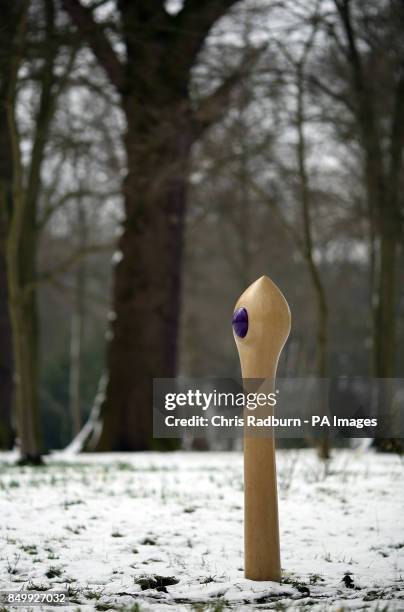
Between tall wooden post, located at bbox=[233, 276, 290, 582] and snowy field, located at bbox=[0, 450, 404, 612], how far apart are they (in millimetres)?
161

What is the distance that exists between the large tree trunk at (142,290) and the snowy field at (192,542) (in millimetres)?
4846

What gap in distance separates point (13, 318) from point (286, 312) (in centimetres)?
637

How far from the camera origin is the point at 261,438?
446cm

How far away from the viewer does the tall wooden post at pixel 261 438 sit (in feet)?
14.4

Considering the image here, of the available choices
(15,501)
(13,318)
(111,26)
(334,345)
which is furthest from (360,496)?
(334,345)

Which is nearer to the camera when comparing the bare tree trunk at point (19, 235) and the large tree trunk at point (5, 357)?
the bare tree trunk at point (19, 235)

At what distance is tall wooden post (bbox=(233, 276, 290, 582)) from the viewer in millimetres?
4402

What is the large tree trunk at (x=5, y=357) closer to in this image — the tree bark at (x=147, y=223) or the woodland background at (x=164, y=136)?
the woodland background at (x=164, y=136)

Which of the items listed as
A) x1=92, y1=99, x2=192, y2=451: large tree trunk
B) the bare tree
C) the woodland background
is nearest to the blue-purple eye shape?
the woodland background

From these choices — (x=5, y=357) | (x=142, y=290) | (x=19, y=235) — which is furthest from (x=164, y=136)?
(x=5, y=357)

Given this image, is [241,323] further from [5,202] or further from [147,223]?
[147,223]

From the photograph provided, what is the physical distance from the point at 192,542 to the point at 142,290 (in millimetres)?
8567

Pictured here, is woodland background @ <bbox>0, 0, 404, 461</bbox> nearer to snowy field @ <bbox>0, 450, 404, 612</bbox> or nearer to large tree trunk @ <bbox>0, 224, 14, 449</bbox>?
large tree trunk @ <bbox>0, 224, 14, 449</bbox>

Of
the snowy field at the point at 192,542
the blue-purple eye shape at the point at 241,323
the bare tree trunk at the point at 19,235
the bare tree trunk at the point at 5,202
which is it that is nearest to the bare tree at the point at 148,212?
the bare tree trunk at the point at 5,202
